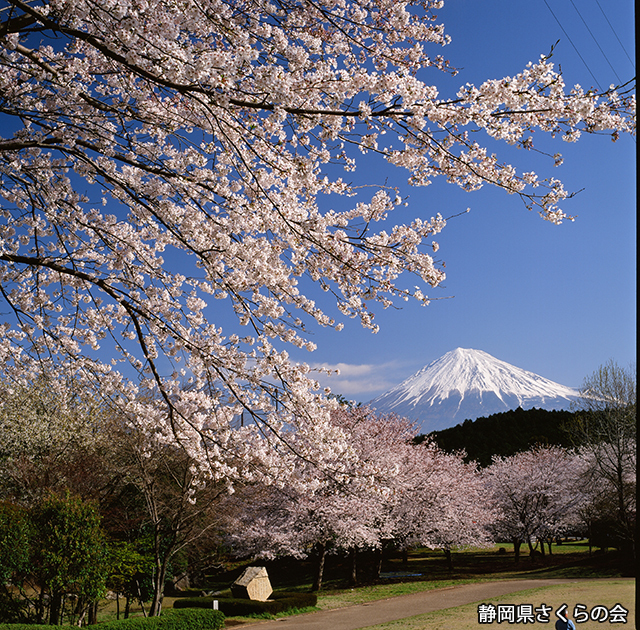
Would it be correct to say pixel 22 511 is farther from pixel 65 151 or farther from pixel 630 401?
pixel 630 401

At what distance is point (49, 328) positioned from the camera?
5.73 metres

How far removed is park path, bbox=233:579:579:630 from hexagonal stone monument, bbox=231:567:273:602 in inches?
78.1

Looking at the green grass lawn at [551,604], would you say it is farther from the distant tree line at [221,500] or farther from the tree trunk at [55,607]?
the tree trunk at [55,607]

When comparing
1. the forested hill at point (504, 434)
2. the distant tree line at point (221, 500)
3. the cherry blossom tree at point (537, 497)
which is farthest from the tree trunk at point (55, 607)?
the forested hill at point (504, 434)

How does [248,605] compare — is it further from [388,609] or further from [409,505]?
[409,505]

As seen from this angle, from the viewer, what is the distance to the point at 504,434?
3872 cm

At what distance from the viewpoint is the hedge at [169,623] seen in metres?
7.68

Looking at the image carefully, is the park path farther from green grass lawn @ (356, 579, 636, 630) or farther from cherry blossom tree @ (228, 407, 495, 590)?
cherry blossom tree @ (228, 407, 495, 590)

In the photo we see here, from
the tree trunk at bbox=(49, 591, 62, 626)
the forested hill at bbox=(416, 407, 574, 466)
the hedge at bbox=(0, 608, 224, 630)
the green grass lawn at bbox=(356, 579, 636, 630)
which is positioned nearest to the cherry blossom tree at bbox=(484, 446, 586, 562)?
the forested hill at bbox=(416, 407, 574, 466)

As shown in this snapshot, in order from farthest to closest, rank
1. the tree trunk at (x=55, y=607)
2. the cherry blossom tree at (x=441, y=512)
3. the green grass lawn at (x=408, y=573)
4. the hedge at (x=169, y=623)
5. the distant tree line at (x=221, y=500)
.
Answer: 1. the cherry blossom tree at (x=441, y=512)
2. the green grass lawn at (x=408, y=573)
3. the tree trunk at (x=55, y=607)
4. the distant tree line at (x=221, y=500)
5. the hedge at (x=169, y=623)

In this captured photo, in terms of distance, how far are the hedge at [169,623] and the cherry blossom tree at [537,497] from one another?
18.1 metres

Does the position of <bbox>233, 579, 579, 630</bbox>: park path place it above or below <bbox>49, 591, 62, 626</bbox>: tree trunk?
below

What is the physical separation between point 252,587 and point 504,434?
1143 inches

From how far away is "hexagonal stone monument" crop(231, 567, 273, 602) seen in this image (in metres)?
14.4
